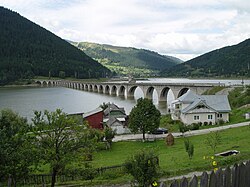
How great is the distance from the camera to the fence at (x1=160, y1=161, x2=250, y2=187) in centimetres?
545

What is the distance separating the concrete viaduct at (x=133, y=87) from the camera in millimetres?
92144

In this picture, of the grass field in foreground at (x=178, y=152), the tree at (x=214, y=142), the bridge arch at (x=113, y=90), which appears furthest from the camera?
the bridge arch at (x=113, y=90)

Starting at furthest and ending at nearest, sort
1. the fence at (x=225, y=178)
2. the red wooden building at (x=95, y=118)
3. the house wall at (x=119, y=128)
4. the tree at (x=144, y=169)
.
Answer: the red wooden building at (x=95, y=118) < the house wall at (x=119, y=128) < the tree at (x=144, y=169) < the fence at (x=225, y=178)

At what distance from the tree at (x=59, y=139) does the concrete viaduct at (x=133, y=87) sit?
75.1 m

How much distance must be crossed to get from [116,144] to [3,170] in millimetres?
21864

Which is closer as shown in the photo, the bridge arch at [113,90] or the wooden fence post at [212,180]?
the wooden fence post at [212,180]

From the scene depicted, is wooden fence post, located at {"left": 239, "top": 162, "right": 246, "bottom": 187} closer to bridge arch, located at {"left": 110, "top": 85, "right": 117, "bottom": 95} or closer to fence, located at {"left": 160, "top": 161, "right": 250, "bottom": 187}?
fence, located at {"left": 160, "top": 161, "right": 250, "bottom": 187}

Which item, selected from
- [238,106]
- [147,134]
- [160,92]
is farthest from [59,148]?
[160,92]

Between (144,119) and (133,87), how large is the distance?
8661 centimetres

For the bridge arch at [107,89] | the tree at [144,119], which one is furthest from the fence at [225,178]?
the bridge arch at [107,89]

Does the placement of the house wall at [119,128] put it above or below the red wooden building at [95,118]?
below

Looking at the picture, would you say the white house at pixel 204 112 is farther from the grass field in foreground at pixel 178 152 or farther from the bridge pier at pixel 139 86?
the bridge pier at pixel 139 86

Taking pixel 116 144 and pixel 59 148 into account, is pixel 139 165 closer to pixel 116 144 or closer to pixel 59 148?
pixel 59 148

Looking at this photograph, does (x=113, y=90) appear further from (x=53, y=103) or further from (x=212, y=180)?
(x=212, y=180)
